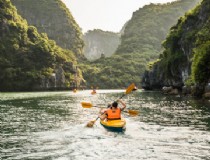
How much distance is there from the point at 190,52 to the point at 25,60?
83427 mm

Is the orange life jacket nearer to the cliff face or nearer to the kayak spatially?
the kayak

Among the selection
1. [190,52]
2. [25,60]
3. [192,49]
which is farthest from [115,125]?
[25,60]

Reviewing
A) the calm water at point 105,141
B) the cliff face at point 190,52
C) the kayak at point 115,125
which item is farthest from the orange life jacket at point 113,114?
the cliff face at point 190,52

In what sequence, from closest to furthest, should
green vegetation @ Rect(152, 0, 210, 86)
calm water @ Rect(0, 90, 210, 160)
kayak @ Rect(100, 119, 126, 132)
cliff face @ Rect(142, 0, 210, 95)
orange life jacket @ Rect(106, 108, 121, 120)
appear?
1. calm water @ Rect(0, 90, 210, 160)
2. kayak @ Rect(100, 119, 126, 132)
3. orange life jacket @ Rect(106, 108, 121, 120)
4. green vegetation @ Rect(152, 0, 210, 86)
5. cliff face @ Rect(142, 0, 210, 95)

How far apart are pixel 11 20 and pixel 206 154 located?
453 ft

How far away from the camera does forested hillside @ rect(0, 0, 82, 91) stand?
390ft

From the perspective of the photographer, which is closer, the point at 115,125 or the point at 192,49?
the point at 115,125

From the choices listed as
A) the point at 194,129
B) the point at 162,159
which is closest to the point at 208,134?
the point at 194,129

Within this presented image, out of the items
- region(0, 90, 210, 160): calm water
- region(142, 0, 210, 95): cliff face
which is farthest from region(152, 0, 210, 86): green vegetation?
region(0, 90, 210, 160): calm water

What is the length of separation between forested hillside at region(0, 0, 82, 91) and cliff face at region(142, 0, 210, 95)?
5732 centimetres

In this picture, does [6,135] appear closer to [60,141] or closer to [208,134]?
[60,141]

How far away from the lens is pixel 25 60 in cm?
12625

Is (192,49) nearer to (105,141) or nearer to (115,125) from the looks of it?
(115,125)

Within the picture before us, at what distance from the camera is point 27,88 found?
12031 cm
